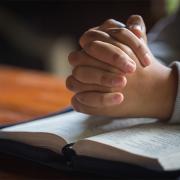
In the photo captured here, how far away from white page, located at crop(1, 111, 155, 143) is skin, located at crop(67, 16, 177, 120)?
0.02m

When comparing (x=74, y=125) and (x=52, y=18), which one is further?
(x=52, y=18)

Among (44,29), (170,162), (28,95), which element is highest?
(170,162)

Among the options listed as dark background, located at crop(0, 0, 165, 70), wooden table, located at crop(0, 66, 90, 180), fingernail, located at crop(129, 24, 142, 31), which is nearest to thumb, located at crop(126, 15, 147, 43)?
fingernail, located at crop(129, 24, 142, 31)

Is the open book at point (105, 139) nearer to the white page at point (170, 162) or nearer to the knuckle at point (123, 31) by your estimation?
the white page at point (170, 162)

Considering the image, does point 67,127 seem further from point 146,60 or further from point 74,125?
point 146,60

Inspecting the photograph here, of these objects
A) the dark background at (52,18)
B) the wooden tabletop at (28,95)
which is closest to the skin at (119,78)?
the wooden tabletop at (28,95)

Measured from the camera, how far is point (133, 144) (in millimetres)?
499

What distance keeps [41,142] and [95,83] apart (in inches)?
3.8

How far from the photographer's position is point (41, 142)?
539mm

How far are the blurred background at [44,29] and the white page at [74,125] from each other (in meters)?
1.50

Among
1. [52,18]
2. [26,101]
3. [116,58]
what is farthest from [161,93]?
[52,18]

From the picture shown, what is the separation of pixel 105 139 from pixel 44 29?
190cm

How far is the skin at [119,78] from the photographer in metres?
0.56

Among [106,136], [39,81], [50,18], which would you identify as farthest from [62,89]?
[50,18]
